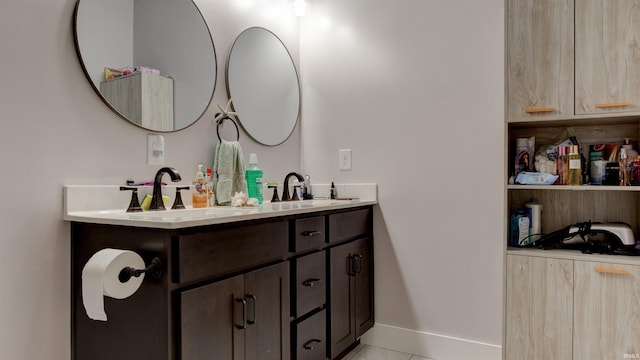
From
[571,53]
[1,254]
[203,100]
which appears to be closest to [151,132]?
[203,100]

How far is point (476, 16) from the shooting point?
7.15 ft

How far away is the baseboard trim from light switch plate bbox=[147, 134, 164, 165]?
5.30 ft

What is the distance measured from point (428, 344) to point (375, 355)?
1.03ft

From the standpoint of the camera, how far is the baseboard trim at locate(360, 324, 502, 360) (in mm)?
2146

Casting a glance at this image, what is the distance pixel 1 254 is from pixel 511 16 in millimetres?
2308

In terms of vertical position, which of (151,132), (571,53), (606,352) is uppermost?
(571,53)

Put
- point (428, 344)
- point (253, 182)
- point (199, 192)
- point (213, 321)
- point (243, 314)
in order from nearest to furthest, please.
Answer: point (213, 321), point (243, 314), point (199, 192), point (253, 182), point (428, 344)

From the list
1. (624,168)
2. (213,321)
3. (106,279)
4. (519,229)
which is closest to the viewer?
(106,279)

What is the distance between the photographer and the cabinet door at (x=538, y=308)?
1.78 meters

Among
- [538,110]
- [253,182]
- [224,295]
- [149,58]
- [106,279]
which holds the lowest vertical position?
[224,295]

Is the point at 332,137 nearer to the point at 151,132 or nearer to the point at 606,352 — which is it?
the point at 151,132

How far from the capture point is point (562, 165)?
1.89 metres

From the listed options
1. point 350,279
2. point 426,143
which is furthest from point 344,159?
point 350,279

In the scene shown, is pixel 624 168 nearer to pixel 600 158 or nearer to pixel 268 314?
pixel 600 158
